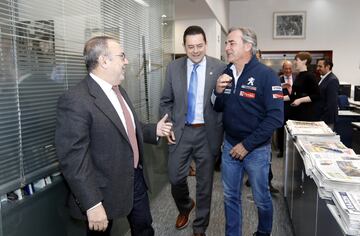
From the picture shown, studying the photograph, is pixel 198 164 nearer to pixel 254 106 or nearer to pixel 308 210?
pixel 254 106

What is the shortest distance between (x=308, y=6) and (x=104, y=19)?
748 centimetres

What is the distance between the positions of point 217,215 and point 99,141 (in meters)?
1.79

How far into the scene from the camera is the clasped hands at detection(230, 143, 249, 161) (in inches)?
77.6

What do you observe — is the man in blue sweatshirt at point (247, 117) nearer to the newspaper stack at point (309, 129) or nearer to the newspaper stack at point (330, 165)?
the newspaper stack at point (330, 165)

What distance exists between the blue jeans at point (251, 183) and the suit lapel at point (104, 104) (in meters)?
0.91

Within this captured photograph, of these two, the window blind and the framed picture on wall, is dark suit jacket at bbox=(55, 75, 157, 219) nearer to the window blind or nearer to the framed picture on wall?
the window blind

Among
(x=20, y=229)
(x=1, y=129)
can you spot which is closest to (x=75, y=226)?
(x=20, y=229)

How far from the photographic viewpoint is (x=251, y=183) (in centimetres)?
208

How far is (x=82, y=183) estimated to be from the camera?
1.33 meters

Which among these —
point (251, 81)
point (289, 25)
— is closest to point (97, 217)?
point (251, 81)

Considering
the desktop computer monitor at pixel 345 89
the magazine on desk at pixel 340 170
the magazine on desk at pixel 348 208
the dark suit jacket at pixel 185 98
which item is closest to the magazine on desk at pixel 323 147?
the magazine on desk at pixel 340 170

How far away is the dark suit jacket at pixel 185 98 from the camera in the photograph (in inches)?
92.5

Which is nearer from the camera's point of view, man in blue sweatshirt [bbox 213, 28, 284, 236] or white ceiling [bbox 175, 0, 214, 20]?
man in blue sweatshirt [bbox 213, 28, 284, 236]

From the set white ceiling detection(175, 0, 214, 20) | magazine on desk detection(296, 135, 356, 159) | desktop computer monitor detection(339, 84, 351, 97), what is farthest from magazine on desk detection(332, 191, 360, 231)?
desktop computer monitor detection(339, 84, 351, 97)
